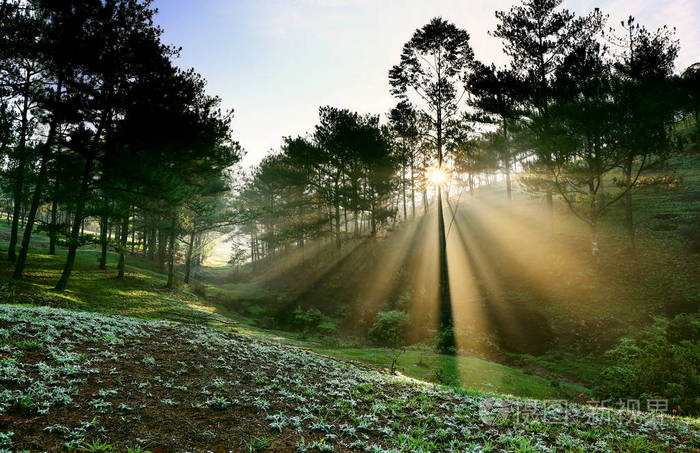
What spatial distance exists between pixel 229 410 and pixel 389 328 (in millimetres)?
17658

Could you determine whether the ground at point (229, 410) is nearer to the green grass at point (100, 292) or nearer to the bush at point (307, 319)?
the green grass at point (100, 292)

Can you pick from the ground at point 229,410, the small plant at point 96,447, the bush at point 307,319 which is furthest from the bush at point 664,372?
the bush at point 307,319

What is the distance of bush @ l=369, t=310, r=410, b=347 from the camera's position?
22.0 m

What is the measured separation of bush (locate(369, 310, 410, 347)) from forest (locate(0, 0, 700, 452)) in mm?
150

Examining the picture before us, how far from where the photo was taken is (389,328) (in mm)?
22547

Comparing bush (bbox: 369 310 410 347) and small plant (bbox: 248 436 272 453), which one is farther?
bush (bbox: 369 310 410 347)

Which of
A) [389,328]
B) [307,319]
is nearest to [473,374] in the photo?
[389,328]

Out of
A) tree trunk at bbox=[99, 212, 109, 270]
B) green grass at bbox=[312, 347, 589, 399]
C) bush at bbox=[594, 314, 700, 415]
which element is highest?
tree trunk at bbox=[99, 212, 109, 270]

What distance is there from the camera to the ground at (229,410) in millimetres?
4809

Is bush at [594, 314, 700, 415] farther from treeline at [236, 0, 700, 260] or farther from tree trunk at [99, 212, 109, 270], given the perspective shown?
tree trunk at [99, 212, 109, 270]

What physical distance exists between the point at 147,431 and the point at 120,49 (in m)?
22.0

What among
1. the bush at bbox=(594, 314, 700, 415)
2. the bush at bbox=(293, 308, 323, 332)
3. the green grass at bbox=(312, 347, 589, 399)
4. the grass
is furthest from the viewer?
the bush at bbox=(293, 308, 323, 332)

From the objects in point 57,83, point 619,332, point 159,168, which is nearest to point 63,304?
point 159,168

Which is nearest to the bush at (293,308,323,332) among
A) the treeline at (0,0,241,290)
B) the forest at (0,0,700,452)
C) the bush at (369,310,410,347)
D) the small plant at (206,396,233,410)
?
the forest at (0,0,700,452)
